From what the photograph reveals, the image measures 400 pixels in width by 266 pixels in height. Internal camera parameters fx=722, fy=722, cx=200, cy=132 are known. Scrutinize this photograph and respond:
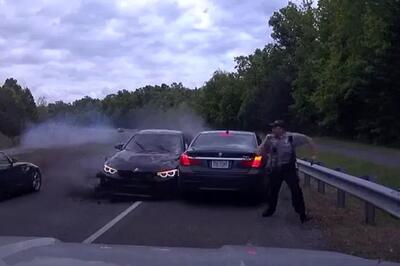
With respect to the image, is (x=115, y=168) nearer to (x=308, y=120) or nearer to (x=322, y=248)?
(x=322, y=248)

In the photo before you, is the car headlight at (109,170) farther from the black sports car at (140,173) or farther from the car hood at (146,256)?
→ the car hood at (146,256)

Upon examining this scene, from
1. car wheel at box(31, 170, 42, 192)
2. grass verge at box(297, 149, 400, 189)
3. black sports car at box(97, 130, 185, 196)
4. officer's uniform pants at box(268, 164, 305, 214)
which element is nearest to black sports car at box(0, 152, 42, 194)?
car wheel at box(31, 170, 42, 192)

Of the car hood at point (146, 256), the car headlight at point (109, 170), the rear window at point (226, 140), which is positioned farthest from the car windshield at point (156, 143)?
the car hood at point (146, 256)

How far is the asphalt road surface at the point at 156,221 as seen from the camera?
964 centimetres

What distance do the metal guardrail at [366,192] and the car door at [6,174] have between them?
640cm

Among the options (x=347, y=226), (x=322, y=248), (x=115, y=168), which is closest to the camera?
(x=322, y=248)

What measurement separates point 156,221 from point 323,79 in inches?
1830

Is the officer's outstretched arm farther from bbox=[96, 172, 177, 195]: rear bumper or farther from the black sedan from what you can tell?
bbox=[96, 172, 177, 195]: rear bumper

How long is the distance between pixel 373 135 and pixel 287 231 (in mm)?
40693

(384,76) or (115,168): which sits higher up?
(384,76)

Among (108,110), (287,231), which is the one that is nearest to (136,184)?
(287,231)

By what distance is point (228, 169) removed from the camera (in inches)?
536

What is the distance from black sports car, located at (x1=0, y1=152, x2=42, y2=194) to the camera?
14.8 m

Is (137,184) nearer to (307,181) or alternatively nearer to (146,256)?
(307,181)
